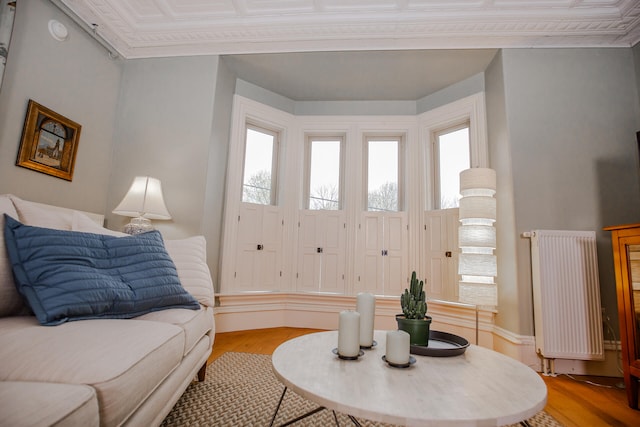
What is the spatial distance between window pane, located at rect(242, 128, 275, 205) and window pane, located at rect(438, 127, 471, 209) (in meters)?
1.96

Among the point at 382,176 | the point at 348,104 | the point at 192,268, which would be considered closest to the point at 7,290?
the point at 192,268

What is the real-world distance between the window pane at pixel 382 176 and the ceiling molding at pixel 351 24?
1178 mm

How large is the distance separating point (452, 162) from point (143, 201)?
119 inches

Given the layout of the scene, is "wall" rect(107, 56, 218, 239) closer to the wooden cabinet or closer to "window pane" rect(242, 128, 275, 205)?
"window pane" rect(242, 128, 275, 205)

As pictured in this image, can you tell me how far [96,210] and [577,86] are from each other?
4.32 metres

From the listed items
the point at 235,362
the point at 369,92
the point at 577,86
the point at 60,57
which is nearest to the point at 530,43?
the point at 577,86

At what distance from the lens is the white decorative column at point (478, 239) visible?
7.48 feet

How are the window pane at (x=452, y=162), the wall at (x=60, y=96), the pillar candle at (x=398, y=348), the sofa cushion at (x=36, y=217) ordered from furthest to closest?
the window pane at (x=452, y=162) < the wall at (x=60, y=96) < the sofa cushion at (x=36, y=217) < the pillar candle at (x=398, y=348)

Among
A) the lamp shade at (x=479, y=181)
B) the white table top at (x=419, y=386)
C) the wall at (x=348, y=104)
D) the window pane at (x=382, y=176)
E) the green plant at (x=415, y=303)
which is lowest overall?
the white table top at (x=419, y=386)

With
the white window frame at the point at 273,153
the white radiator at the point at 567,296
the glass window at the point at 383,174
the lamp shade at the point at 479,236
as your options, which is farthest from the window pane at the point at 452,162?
the white window frame at the point at 273,153

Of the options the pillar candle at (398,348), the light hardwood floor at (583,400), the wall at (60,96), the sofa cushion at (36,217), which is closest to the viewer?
the pillar candle at (398,348)

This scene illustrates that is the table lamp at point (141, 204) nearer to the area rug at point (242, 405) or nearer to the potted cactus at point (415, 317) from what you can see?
the area rug at point (242, 405)

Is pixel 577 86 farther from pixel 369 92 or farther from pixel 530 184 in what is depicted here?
pixel 369 92

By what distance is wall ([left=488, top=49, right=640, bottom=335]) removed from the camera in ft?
7.72
